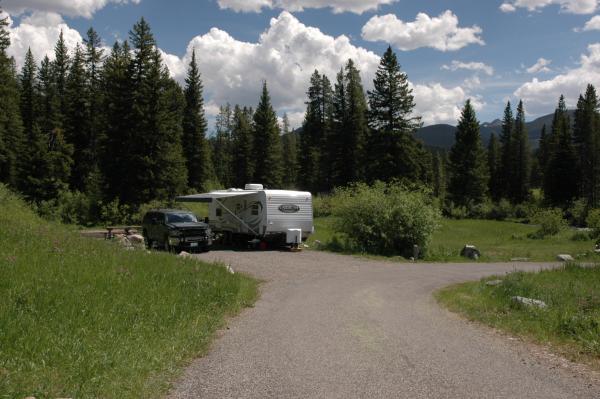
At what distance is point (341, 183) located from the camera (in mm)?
63312

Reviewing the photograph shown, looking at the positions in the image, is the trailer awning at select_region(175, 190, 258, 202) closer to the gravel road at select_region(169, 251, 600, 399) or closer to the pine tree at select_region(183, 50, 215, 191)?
the gravel road at select_region(169, 251, 600, 399)

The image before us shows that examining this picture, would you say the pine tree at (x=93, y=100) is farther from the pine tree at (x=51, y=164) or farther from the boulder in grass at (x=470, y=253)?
the boulder in grass at (x=470, y=253)

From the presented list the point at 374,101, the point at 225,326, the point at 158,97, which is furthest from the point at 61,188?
the point at 225,326

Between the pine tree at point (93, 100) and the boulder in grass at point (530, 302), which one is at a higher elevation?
the pine tree at point (93, 100)

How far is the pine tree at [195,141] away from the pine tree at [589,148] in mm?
50084

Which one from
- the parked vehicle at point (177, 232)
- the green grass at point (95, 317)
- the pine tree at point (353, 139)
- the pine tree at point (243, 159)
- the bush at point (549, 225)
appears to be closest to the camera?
the green grass at point (95, 317)

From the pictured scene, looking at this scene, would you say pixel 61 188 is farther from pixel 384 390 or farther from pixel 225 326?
pixel 384 390

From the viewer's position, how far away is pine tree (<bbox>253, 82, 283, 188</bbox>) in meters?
66.1

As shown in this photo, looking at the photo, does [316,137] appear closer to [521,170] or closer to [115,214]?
[521,170]

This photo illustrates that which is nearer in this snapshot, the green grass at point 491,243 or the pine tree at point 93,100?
the green grass at point 491,243

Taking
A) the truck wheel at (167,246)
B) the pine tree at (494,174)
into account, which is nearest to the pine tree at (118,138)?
the truck wheel at (167,246)

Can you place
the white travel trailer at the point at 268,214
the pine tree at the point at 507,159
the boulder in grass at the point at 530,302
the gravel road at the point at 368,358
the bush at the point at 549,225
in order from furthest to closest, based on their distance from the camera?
1. the pine tree at the point at 507,159
2. the bush at the point at 549,225
3. the white travel trailer at the point at 268,214
4. the boulder in grass at the point at 530,302
5. the gravel road at the point at 368,358

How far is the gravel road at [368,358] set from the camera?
5.88m

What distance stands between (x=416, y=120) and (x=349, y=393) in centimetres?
4762
